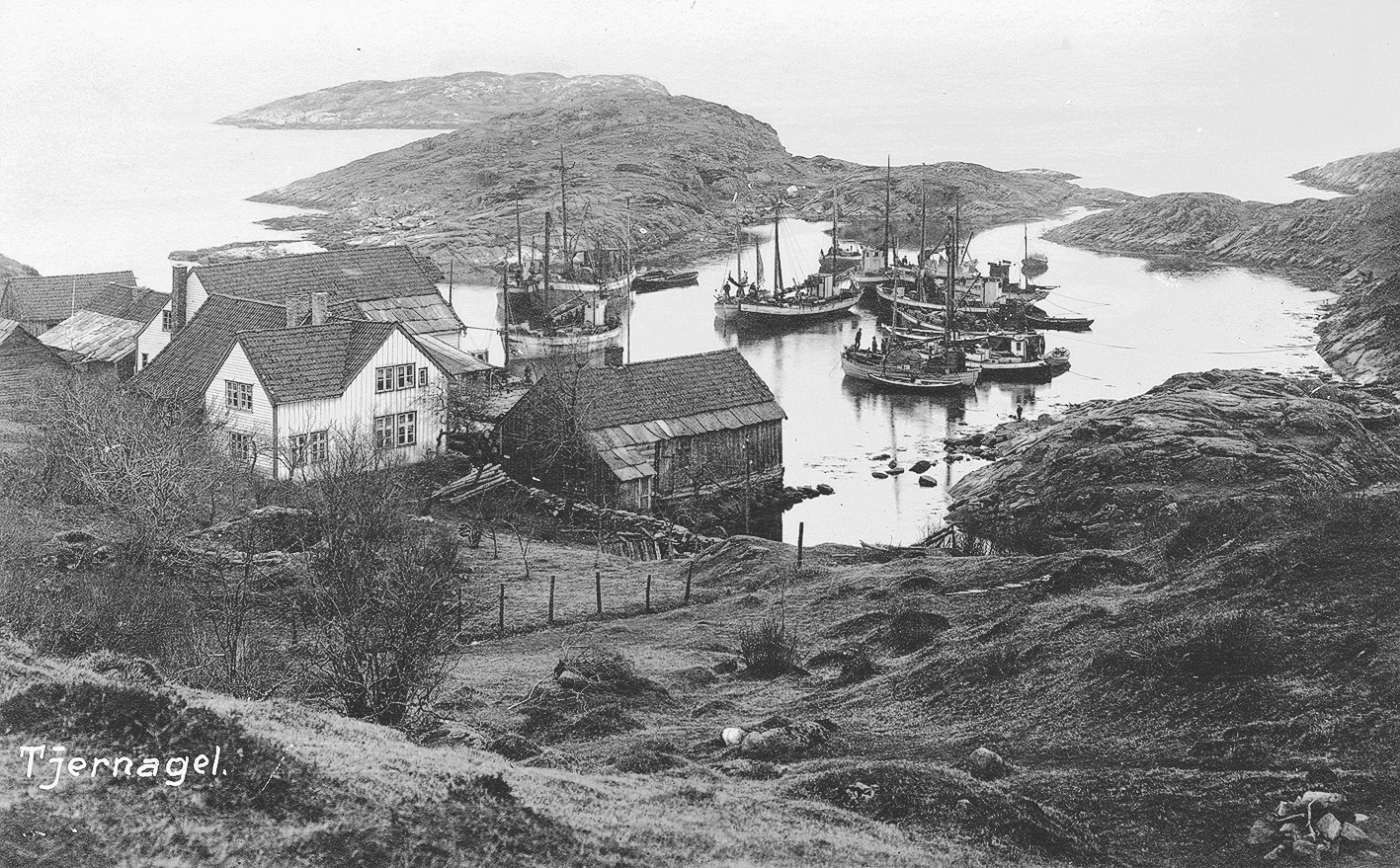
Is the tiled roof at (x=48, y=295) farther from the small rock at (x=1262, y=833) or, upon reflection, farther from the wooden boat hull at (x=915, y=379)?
the small rock at (x=1262, y=833)

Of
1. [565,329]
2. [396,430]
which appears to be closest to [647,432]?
[396,430]

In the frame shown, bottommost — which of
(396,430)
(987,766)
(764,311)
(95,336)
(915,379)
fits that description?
(987,766)

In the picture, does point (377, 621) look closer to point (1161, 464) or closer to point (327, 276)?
point (1161, 464)

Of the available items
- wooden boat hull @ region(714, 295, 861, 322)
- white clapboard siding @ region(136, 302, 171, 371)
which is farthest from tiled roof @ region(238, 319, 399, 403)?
wooden boat hull @ region(714, 295, 861, 322)

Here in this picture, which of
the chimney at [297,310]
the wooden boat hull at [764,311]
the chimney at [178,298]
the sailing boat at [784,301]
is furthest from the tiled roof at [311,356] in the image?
the sailing boat at [784,301]

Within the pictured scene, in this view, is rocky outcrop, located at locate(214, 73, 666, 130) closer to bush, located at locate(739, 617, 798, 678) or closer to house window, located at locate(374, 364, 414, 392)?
house window, located at locate(374, 364, 414, 392)

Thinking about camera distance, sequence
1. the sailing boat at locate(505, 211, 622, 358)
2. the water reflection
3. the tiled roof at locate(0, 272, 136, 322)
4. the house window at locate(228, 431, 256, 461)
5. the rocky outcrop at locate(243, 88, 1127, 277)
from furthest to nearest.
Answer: the rocky outcrop at locate(243, 88, 1127, 277)
the sailing boat at locate(505, 211, 622, 358)
the tiled roof at locate(0, 272, 136, 322)
the water reflection
the house window at locate(228, 431, 256, 461)

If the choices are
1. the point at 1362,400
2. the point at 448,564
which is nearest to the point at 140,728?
the point at 448,564
